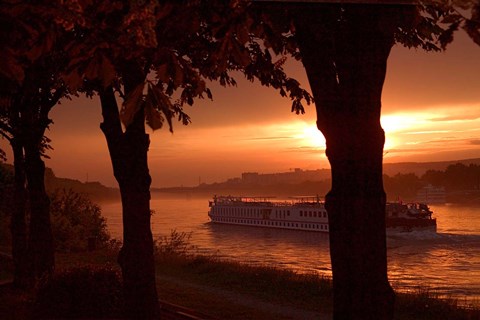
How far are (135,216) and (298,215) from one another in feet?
286

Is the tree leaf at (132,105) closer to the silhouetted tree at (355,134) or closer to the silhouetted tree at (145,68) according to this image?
the silhouetted tree at (145,68)

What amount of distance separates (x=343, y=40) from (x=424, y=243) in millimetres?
75102

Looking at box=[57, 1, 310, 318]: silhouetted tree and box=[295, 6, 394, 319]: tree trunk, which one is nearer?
box=[57, 1, 310, 318]: silhouetted tree

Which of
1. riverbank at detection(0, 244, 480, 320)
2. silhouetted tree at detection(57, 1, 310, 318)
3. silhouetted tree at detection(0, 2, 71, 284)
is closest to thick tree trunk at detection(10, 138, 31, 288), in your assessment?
silhouetted tree at detection(0, 2, 71, 284)

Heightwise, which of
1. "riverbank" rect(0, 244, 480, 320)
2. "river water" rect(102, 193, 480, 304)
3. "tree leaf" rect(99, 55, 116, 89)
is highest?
"tree leaf" rect(99, 55, 116, 89)

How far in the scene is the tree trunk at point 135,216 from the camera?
11.5m

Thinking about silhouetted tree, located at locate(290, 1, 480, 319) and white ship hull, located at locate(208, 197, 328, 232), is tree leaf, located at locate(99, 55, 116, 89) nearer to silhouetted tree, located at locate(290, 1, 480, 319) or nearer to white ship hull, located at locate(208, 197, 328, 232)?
silhouetted tree, located at locate(290, 1, 480, 319)

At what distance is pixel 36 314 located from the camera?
41.8 feet

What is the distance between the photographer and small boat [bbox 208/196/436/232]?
89938 mm

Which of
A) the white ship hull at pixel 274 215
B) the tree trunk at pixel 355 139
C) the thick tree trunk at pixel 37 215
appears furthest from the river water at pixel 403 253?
the tree trunk at pixel 355 139

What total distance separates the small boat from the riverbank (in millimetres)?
63033

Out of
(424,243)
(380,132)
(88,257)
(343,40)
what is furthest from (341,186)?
(424,243)

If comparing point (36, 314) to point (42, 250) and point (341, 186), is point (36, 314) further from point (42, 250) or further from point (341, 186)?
point (341, 186)

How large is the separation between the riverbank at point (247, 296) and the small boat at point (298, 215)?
63.0 metres
